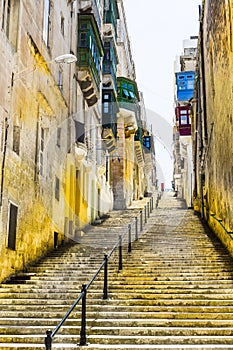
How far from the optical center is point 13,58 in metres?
11.1

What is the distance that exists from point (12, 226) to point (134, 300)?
398cm

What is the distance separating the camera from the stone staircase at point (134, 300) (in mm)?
6812

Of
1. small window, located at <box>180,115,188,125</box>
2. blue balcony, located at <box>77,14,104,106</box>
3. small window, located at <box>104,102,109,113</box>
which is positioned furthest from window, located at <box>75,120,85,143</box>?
small window, located at <box>180,115,188,125</box>

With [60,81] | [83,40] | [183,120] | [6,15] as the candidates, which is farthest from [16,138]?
[183,120]

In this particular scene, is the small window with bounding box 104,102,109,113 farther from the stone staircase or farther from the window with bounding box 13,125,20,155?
the window with bounding box 13,125,20,155

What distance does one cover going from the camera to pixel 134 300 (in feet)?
27.5

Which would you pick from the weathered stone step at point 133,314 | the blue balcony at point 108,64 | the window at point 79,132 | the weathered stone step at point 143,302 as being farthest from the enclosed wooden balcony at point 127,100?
the weathered stone step at point 133,314

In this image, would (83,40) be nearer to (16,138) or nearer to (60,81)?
(60,81)

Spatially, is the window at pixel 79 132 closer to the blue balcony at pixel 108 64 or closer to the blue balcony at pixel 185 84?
the blue balcony at pixel 108 64

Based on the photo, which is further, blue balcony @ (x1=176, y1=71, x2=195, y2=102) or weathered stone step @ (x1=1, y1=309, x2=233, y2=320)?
blue balcony @ (x1=176, y1=71, x2=195, y2=102)

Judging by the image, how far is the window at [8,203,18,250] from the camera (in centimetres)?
1078

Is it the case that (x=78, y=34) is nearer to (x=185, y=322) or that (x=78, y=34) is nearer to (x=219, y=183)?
(x=219, y=183)

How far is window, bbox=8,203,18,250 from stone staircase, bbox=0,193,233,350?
86cm

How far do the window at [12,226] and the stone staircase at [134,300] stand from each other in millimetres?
864
